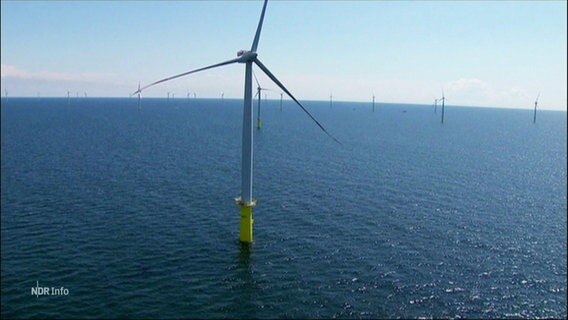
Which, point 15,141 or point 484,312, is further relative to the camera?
point 15,141

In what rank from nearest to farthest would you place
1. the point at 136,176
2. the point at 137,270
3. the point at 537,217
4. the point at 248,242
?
the point at 137,270
the point at 248,242
the point at 537,217
the point at 136,176

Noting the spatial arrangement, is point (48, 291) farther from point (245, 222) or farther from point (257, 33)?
point (257, 33)

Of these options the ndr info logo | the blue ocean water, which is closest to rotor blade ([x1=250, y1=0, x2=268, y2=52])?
the blue ocean water

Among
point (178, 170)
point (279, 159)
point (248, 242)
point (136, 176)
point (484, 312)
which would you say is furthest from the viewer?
point (279, 159)

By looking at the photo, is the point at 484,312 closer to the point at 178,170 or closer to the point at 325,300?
the point at 325,300

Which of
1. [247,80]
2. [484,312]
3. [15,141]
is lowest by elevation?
[484,312]

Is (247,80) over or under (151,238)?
over

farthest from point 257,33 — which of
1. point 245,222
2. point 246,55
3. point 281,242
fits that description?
point 281,242

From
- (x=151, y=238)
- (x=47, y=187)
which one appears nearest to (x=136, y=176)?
(x=47, y=187)
